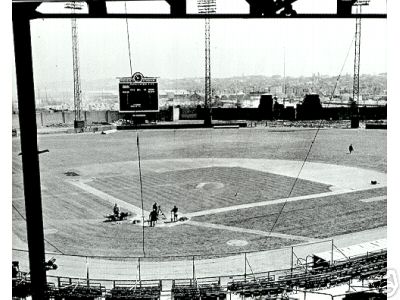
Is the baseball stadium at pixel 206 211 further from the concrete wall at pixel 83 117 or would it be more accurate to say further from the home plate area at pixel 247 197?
the concrete wall at pixel 83 117

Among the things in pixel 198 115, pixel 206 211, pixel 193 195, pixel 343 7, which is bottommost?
pixel 206 211

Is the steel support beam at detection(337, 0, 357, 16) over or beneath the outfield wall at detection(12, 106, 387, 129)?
over

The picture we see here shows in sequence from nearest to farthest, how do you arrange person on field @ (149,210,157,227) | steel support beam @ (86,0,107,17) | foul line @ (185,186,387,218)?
steel support beam @ (86,0,107,17) < person on field @ (149,210,157,227) < foul line @ (185,186,387,218)

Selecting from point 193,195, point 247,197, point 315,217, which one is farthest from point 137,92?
point 315,217

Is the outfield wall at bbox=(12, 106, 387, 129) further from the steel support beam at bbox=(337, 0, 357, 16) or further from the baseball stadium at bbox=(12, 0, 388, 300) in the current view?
the steel support beam at bbox=(337, 0, 357, 16)

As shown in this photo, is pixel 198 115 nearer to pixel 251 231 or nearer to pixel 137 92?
pixel 137 92

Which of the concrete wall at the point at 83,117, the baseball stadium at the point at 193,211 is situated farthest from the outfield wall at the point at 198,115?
the baseball stadium at the point at 193,211

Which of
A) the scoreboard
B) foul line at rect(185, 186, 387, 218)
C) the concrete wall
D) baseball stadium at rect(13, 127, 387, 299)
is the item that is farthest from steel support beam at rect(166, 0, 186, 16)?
the concrete wall

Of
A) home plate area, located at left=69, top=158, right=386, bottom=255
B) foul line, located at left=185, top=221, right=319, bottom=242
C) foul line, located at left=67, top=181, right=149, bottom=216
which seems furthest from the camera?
foul line, located at left=67, top=181, right=149, bottom=216
